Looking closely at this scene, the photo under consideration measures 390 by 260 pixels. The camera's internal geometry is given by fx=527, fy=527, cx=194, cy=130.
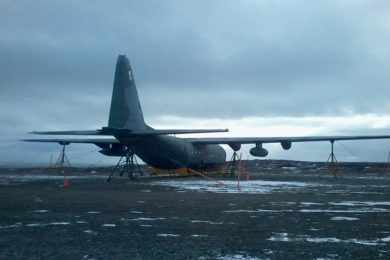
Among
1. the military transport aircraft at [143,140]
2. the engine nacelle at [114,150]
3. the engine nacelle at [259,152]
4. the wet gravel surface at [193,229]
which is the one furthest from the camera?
the engine nacelle at [259,152]

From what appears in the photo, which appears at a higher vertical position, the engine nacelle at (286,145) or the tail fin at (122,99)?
the tail fin at (122,99)

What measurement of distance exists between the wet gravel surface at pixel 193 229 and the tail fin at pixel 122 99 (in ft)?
45.9

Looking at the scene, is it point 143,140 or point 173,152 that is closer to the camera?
point 143,140

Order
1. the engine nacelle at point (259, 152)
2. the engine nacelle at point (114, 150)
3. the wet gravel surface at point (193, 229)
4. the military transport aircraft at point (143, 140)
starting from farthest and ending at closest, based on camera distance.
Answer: the engine nacelle at point (259, 152), the engine nacelle at point (114, 150), the military transport aircraft at point (143, 140), the wet gravel surface at point (193, 229)

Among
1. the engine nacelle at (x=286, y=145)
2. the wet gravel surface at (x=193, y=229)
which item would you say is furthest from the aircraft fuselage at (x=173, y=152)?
the wet gravel surface at (x=193, y=229)

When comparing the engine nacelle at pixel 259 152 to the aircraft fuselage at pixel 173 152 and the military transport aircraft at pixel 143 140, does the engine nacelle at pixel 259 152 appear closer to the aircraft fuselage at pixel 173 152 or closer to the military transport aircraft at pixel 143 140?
the military transport aircraft at pixel 143 140

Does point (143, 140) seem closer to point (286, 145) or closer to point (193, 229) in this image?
point (286, 145)

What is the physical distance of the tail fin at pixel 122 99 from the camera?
3303cm

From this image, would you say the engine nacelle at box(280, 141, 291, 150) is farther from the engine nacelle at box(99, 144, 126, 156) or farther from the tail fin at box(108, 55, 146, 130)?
the tail fin at box(108, 55, 146, 130)

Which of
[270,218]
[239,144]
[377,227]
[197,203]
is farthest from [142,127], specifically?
[377,227]

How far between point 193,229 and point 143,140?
23153 millimetres

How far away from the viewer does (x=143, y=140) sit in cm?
3491

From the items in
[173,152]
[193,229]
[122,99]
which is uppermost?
[122,99]

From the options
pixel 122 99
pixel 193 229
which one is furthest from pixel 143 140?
pixel 193 229
